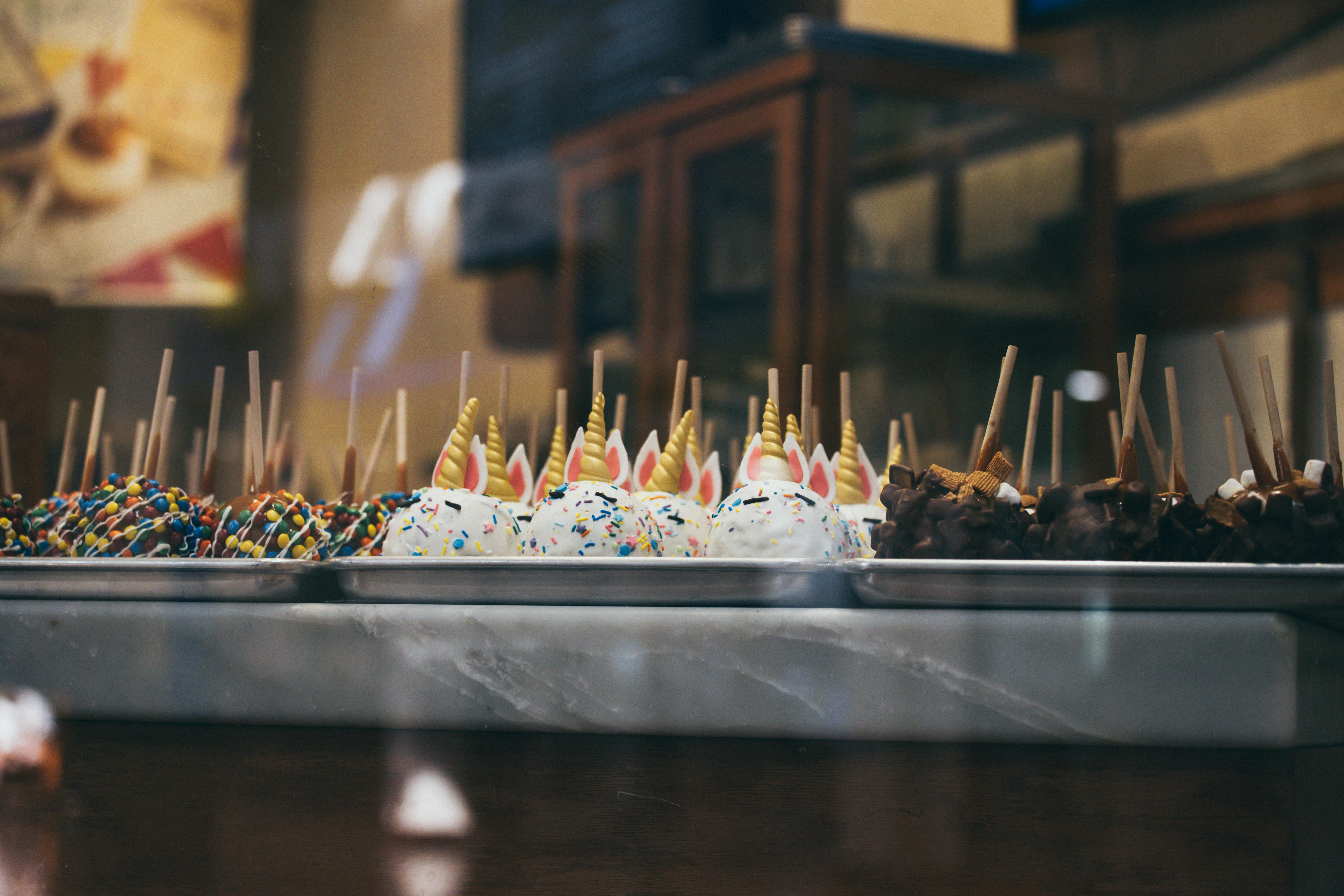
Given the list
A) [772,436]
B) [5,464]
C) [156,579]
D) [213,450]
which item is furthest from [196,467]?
[772,436]

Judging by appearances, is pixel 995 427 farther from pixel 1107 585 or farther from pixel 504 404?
pixel 504 404

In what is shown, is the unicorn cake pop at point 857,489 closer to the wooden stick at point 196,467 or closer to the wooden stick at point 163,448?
the wooden stick at point 163,448

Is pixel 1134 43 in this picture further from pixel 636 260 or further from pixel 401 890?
pixel 401 890

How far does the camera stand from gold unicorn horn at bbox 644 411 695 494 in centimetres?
114

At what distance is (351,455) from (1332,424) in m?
1.06

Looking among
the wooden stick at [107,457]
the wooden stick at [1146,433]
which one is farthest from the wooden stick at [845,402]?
the wooden stick at [107,457]

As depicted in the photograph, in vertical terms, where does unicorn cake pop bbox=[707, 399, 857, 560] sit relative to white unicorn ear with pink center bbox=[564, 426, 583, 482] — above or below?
below

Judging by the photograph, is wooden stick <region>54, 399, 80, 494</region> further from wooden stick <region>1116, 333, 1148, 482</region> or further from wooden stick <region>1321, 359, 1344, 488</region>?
wooden stick <region>1321, 359, 1344, 488</region>

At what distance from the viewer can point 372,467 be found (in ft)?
4.42

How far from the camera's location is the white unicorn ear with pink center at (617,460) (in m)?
1.17

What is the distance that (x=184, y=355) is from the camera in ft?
7.06

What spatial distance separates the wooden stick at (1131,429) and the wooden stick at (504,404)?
638 mm

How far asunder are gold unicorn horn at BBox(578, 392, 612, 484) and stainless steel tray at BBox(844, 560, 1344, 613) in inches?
14.1

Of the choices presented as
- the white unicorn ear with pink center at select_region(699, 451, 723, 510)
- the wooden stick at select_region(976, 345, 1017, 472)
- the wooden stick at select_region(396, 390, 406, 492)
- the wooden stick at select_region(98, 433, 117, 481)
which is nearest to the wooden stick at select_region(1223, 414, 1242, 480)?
the wooden stick at select_region(976, 345, 1017, 472)
